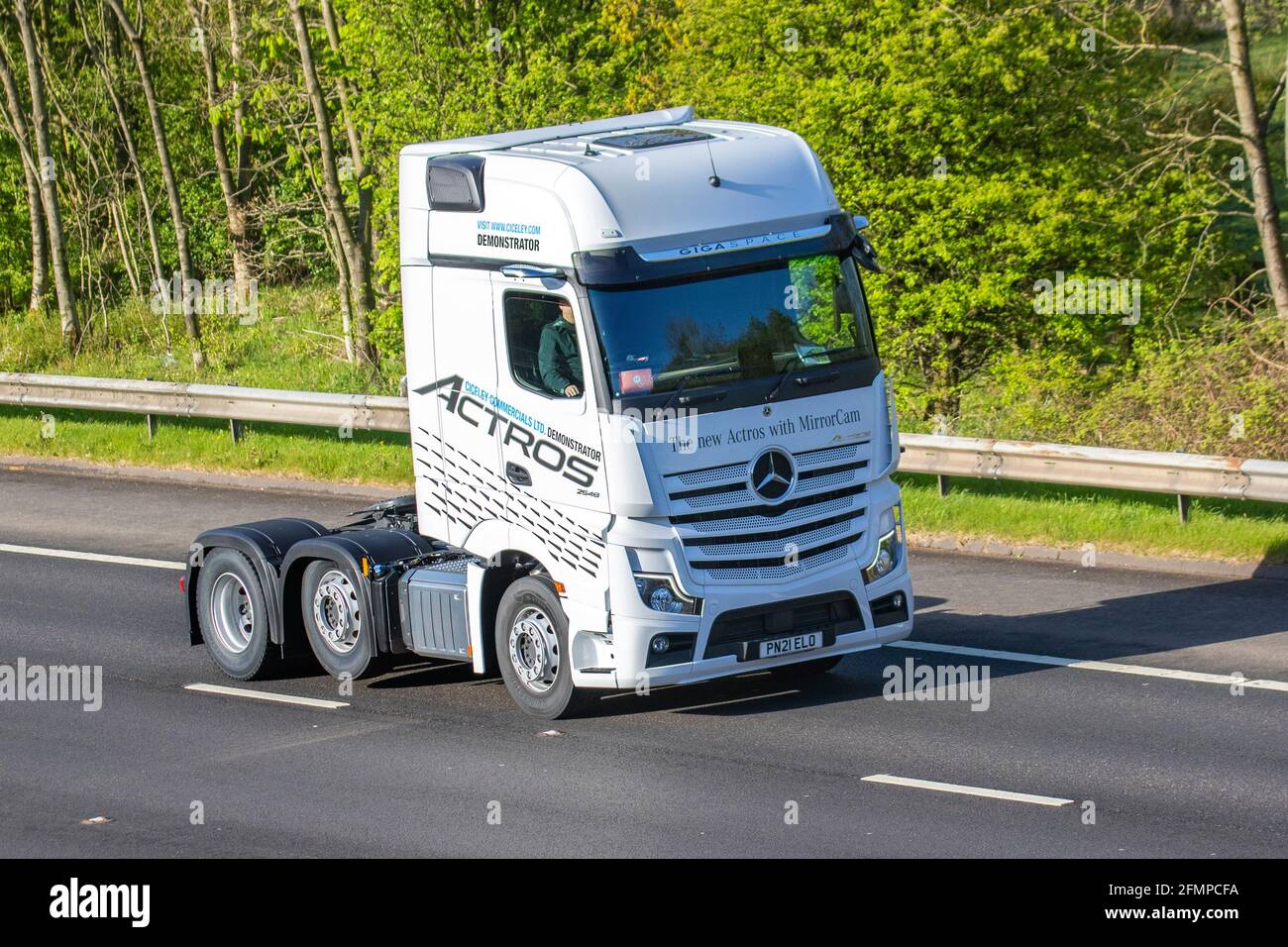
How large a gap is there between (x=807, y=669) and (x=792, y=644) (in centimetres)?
137

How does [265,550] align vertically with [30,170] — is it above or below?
below

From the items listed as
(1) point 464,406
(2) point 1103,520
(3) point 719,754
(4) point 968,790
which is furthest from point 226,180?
(4) point 968,790

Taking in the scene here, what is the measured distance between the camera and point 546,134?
1141cm

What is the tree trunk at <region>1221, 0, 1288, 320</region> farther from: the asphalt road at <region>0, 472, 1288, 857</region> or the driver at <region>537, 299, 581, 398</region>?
the driver at <region>537, 299, 581, 398</region>

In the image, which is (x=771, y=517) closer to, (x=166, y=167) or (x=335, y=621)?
(x=335, y=621)

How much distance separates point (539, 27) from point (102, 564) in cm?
1169

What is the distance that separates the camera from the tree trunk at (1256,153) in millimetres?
20828

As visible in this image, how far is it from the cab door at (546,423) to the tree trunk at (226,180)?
68.6 feet

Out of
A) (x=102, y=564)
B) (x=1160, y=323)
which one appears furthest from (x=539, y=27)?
(x=102, y=564)

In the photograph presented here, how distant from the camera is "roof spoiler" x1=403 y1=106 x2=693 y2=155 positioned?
36.6 ft

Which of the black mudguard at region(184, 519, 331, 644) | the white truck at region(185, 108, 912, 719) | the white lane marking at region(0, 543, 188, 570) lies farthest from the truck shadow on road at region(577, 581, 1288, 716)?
the white lane marking at region(0, 543, 188, 570)

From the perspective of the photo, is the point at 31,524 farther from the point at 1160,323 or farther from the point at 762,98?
the point at 1160,323

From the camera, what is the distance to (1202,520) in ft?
48.1

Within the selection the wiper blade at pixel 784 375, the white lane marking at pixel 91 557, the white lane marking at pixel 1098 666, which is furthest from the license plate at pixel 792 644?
the white lane marking at pixel 91 557
